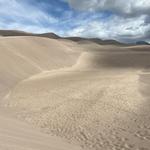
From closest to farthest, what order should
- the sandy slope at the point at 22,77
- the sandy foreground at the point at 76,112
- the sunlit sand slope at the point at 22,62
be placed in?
the sandy slope at the point at 22,77 → the sandy foreground at the point at 76,112 → the sunlit sand slope at the point at 22,62

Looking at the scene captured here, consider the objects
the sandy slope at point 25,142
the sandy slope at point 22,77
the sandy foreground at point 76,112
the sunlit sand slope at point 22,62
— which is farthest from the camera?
the sunlit sand slope at point 22,62

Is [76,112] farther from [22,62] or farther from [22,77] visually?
[22,62]

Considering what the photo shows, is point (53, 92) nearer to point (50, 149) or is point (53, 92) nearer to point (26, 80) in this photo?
point (26, 80)

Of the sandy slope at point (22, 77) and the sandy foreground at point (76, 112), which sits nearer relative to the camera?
the sandy slope at point (22, 77)

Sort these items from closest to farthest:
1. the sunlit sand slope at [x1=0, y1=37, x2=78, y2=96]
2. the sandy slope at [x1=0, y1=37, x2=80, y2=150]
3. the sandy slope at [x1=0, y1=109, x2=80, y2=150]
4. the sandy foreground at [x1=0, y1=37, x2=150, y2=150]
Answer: the sandy slope at [x1=0, y1=109, x2=80, y2=150], the sandy slope at [x1=0, y1=37, x2=80, y2=150], the sandy foreground at [x1=0, y1=37, x2=150, y2=150], the sunlit sand slope at [x1=0, y1=37, x2=78, y2=96]

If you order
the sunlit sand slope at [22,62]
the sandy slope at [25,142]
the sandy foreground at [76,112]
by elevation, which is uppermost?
the sunlit sand slope at [22,62]

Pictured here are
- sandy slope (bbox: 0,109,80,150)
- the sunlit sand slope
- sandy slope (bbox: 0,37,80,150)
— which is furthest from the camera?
the sunlit sand slope

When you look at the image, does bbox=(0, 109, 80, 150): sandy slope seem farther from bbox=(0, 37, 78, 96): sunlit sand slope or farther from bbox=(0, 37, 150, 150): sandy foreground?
bbox=(0, 37, 78, 96): sunlit sand slope

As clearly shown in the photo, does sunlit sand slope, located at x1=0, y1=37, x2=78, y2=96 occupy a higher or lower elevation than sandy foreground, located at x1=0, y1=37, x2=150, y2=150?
higher

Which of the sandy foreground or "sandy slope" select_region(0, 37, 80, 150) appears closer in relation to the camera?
"sandy slope" select_region(0, 37, 80, 150)

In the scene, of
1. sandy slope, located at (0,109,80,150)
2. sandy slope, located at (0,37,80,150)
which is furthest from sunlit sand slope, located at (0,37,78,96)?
sandy slope, located at (0,109,80,150)

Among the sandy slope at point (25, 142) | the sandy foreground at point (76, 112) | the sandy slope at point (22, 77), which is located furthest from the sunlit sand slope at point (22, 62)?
the sandy slope at point (25, 142)

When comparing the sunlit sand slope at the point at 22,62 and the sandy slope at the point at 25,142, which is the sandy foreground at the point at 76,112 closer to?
the sandy slope at the point at 25,142

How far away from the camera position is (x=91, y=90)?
16234 mm
